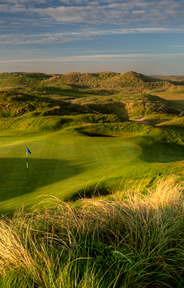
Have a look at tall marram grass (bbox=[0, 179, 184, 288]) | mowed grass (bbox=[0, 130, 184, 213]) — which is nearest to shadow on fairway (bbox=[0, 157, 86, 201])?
mowed grass (bbox=[0, 130, 184, 213])

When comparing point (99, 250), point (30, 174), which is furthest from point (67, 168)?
point (99, 250)

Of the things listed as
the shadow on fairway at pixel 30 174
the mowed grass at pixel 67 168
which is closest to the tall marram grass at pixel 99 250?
the mowed grass at pixel 67 168

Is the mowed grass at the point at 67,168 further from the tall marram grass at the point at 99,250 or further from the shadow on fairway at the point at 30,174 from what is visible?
the tall marram grass at the point at 99,250

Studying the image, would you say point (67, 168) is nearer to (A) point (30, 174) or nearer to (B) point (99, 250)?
(A) point (30, 174)

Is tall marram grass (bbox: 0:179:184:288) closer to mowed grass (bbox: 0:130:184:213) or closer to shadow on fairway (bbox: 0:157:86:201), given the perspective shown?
mowed grass (bbox: 0:130:184:213)

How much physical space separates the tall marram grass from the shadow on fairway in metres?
7.01

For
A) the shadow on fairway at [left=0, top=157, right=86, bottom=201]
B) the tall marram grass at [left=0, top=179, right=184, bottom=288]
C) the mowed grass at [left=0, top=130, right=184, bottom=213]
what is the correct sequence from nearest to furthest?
the tall marram grass at [left=0, top=179, right=184, bottom=288] < the mowed grass at [left=0, top=130, right=184, bottom=213] < the shadow on fairway at [left=0, top=157, right=86, bottom=201]

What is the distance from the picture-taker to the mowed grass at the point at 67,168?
32.6 ft

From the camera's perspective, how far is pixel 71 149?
17734 mm

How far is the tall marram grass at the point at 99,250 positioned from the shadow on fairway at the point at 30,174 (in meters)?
7.01

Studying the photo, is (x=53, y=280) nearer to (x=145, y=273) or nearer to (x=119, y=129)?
(x=145, y=273)

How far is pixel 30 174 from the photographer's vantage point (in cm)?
1301

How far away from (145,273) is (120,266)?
32 cm

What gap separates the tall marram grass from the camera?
3111mm
